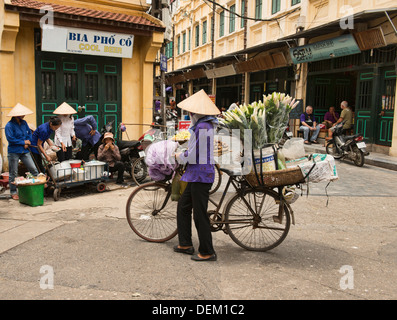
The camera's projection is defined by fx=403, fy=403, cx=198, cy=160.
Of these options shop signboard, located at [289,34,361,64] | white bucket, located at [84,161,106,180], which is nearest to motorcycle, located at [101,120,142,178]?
white bucket, located at [84,161,106,180]

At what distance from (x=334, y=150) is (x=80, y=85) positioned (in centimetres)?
812

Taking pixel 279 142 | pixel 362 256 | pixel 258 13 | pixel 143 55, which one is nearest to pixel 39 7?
pixel 143 55

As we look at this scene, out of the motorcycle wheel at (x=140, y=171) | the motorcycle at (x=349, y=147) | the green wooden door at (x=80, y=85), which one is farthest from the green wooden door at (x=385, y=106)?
the green wooden door at (x=80, y=85)

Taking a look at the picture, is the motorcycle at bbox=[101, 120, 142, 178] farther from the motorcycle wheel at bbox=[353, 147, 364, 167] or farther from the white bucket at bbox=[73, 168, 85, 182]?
the motorcycle wheel at bbox=[353, 147, 364, 167]

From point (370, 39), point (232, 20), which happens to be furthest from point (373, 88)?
point (232, 20)

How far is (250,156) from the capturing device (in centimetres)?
454

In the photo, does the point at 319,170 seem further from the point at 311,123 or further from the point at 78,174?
the point at 311,123

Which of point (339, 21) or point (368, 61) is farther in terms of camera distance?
point (368, 61)

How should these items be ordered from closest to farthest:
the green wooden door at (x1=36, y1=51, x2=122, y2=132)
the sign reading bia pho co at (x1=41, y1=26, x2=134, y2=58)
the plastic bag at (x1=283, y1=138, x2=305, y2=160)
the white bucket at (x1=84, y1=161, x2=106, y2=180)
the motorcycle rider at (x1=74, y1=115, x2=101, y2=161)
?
the plastic bag at (x1=283, y1=138, x2=305, y2=160) < the white bucket at (x1=84, y1=161, x2=106, y2=180) < the motorcycle rider at (x1=74, y1=115, x2=101, y2=161) < the sign reading bia pho co at (x1=41, y1=26, x2=134, y2=58) < the green wooden door at (x1=36, y1=51, x2=122, y2=132)

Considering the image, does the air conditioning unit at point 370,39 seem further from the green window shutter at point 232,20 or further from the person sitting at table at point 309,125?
the green window shutter at point 232,20

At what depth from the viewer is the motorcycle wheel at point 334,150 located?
1258 cm

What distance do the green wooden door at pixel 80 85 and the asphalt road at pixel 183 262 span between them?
4.19 m

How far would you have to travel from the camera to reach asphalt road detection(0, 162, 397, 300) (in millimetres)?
3666

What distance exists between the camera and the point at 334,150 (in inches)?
516
